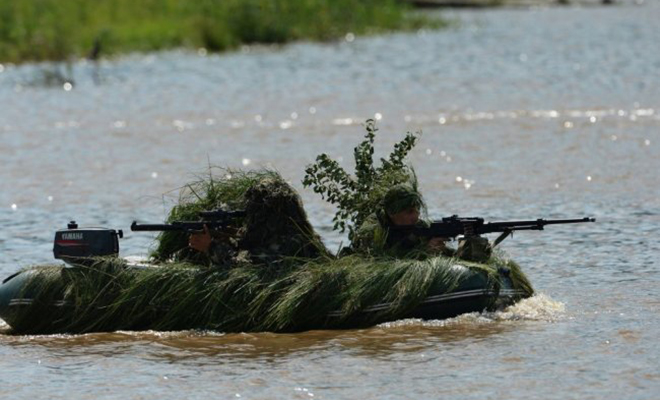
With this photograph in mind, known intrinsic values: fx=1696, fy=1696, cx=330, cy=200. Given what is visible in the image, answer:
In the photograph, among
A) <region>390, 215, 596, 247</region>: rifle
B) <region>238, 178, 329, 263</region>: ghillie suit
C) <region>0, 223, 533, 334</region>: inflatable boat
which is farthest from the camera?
<region>238, 178, 329, 263</region>: ghillie suit

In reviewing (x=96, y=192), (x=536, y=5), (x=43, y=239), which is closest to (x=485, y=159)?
(x=96, y=192)

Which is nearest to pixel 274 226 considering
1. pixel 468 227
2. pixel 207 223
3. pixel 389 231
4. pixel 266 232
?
pixel 266 232

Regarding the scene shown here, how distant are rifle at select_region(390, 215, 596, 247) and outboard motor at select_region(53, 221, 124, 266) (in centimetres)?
227

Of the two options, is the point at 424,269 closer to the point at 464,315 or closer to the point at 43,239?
the point at 464,315

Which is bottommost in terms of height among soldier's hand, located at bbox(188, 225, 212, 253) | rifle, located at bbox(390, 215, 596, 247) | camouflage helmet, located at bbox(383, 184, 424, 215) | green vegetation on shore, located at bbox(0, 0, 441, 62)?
soldier's hand, located at bbox(188, 225, 212, 253)

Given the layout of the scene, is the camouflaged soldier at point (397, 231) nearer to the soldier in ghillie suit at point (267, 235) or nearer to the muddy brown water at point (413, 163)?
the soldier in ghillie suit at point (267, 235)

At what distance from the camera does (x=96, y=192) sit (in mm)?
21688

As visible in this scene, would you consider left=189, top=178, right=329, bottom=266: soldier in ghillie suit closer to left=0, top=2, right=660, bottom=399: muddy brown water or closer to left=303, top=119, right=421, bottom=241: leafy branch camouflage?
left=303, top=119, right=421, bottom=241: leafy branch camouflage

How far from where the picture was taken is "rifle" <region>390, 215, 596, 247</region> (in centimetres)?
1304

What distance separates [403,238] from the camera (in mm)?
13320

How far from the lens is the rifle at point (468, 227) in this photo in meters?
13.0

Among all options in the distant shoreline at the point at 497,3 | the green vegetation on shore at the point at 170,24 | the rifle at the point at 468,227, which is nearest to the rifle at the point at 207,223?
the rifle at the point at 468,227

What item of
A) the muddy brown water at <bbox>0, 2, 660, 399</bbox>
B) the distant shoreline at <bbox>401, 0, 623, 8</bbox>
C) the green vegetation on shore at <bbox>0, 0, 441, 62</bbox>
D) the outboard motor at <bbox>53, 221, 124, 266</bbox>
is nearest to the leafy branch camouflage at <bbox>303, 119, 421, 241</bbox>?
the muddy brown water at <bbox>0, 2, 660, 399</bbox>

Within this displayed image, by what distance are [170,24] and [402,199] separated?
33.8 metres
